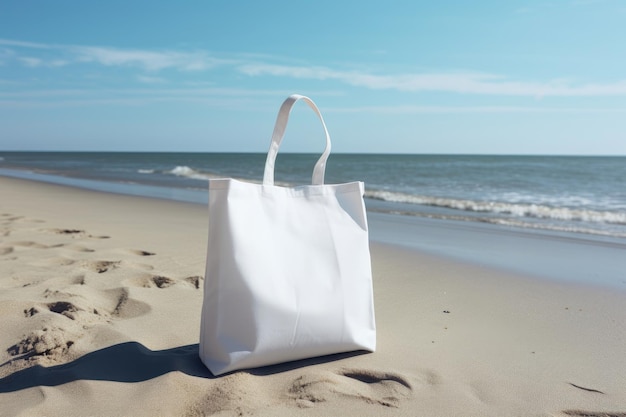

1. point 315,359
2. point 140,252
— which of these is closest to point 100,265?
point 140,252

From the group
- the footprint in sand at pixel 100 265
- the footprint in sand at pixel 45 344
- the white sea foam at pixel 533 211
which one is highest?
the white sea foam at pixel 533 211

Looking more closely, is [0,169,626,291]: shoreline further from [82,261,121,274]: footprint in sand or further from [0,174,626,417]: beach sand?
[82,261,121,274]: footprint in sand

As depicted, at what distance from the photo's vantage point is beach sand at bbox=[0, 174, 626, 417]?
193 centimetres

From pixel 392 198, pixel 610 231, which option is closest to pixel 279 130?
pixel 610 231

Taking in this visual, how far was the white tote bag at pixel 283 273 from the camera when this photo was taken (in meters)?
2.14

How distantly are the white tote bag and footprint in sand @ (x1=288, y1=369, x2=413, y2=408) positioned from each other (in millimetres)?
165

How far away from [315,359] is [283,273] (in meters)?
0.43

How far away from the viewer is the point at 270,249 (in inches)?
86.5

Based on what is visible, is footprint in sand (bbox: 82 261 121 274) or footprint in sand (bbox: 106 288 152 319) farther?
footprint in sand (bbox: 82 261 121 274)

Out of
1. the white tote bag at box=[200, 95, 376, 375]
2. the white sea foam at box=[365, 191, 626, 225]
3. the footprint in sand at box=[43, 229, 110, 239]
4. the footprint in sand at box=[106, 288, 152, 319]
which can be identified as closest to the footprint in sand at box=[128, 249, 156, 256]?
the footprint in sand at box=[43, 229, 110, 239]

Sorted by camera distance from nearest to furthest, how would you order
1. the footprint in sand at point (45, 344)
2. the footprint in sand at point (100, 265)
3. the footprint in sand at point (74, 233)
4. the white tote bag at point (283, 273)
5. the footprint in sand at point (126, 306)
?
the white tote bag at point (283, 273) < the footprint in sand at point (45, 344) < the footprint in sand at point (126, 306) < the footprint in sand at point (100, 265) < the footprint in sand at point (74, 233)

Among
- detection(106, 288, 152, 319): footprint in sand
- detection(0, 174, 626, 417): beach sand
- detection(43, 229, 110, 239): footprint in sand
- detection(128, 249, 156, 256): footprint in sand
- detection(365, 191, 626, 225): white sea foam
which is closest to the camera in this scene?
detection(0, 174, 626, 417): beach sand

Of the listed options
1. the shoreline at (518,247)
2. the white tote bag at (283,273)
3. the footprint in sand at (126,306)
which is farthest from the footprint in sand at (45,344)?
the shoreline at (518,247)

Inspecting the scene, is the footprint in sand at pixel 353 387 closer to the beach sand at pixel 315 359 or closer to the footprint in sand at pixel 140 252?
the beach sand at pixel 315 359
